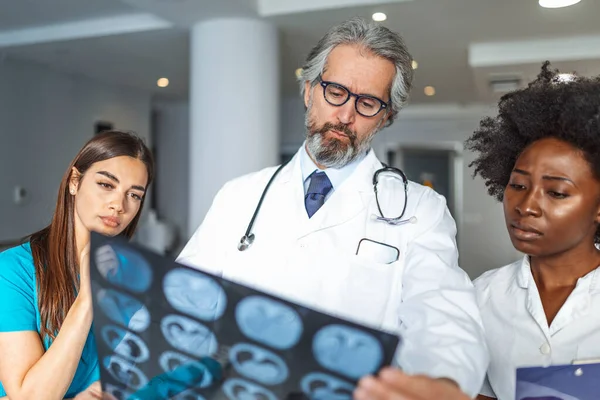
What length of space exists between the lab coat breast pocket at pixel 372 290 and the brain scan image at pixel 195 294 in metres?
0.54

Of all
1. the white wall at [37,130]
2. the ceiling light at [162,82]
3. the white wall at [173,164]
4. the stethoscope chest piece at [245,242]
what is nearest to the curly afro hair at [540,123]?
the stethoscope chest piece at [245,242]

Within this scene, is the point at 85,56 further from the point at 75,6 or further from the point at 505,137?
the point at 505,137

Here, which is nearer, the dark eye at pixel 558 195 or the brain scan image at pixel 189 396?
the brain scan image at pixel 189 396

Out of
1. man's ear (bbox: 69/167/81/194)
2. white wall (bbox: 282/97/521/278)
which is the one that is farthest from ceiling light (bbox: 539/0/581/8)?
white wall (bbox: 282/97/521/278)

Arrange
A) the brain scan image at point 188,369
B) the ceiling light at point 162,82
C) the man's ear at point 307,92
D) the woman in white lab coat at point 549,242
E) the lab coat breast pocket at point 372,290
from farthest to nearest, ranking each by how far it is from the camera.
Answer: the ceiling light at point 162,82 → the man's ear at point 307,92 → the lab coat breast pocket at point 372,290 → the woman in white lab coat at point 549,242 → the brain scan image at point 188,369

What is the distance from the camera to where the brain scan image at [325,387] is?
609 mm

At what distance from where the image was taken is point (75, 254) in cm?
130

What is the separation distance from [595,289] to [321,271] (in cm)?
55

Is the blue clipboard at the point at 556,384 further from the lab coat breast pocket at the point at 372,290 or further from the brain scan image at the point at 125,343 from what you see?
the brain scan image at the point at 125,343

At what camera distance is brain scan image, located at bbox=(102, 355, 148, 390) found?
29.1 inches

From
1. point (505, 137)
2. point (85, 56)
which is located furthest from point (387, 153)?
point (505, 137)

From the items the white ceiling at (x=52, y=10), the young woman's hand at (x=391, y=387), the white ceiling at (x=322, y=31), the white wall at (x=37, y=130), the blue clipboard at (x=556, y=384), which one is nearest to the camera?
the young woman's hand at (x=391, y=387)

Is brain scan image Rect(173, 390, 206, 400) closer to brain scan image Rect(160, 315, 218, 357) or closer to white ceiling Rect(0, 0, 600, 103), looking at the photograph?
brain scan image Rect(160, 315, 218, 357)

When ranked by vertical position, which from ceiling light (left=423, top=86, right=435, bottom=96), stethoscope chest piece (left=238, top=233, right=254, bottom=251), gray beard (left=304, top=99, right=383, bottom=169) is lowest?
stethoscope chest piece (left=238, top=233, right=254, bottom=251)
